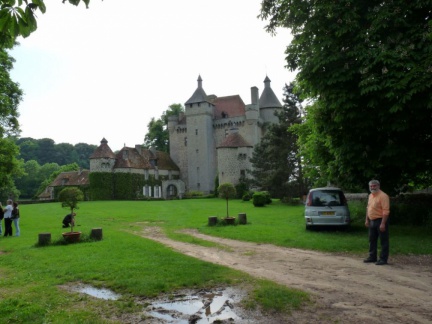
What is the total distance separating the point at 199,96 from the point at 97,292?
53273mm

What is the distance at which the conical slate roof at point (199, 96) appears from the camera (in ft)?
189

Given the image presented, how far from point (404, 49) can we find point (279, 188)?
25.5 metres

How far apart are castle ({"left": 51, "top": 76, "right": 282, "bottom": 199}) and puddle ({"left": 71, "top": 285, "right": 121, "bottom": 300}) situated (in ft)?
147

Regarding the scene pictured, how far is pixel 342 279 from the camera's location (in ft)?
22.4

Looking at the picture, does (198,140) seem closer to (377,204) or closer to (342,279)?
(377,204)

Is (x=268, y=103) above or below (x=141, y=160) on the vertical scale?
above

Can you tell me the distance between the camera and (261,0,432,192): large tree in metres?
9.40

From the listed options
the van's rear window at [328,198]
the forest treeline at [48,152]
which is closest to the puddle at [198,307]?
the van's rear window at [328,198]

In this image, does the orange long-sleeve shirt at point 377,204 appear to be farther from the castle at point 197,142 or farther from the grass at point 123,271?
the castle at point 197,142

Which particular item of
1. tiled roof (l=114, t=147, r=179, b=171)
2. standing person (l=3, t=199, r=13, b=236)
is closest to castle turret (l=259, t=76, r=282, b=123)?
tiled roof (l=114, t=147, r=179, b=171)

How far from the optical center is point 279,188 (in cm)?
3422

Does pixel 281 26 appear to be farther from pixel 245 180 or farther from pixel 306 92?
pixel 245 180

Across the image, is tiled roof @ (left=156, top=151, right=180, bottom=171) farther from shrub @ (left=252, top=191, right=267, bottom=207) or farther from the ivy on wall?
shrub @ (left=252, top=191, right=267, bottom=207)

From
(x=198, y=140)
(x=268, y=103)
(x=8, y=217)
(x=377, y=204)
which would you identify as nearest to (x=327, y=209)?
(x=377, y=204)
